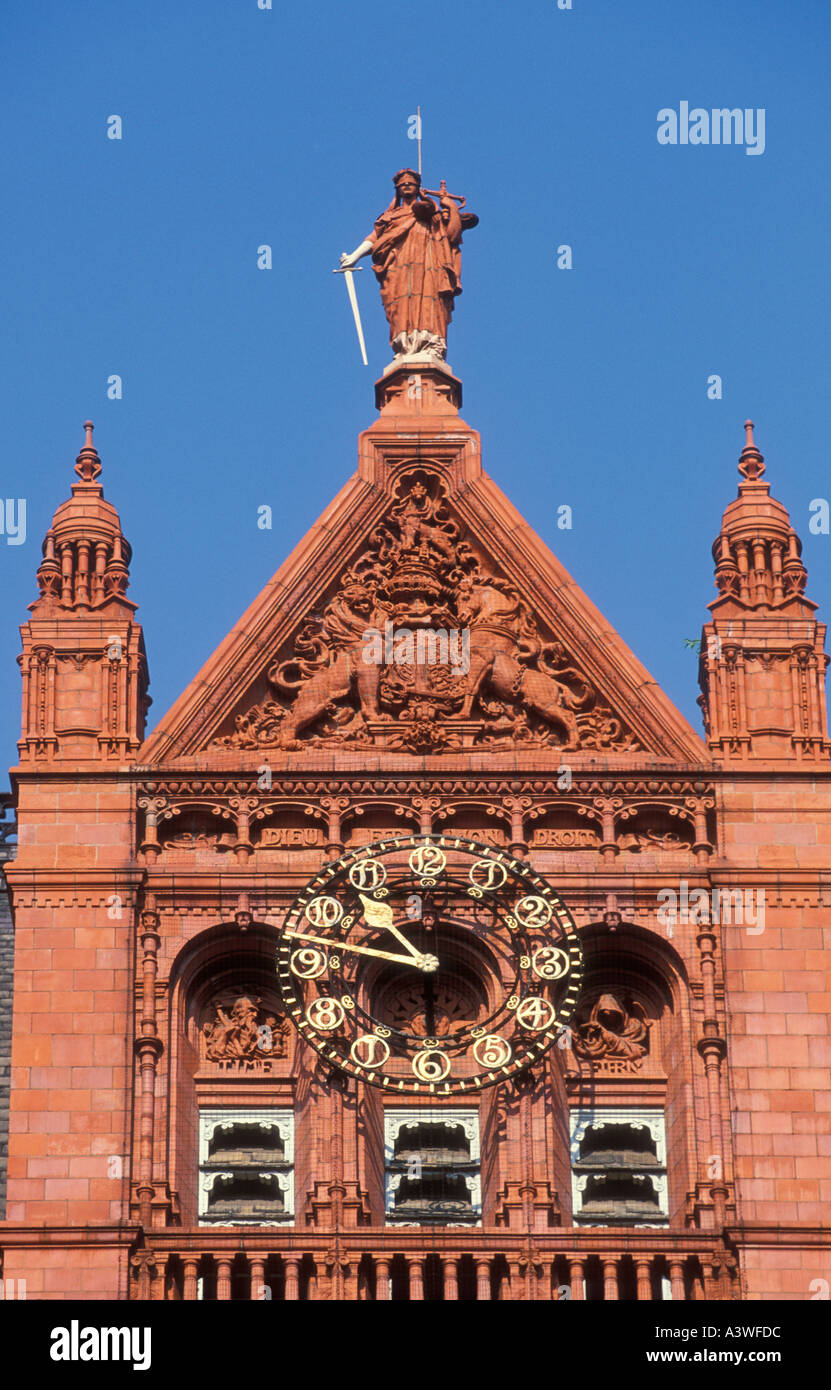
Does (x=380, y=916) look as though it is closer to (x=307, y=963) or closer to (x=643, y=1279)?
(x=307, y=963)

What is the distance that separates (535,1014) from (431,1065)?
48.1 inches

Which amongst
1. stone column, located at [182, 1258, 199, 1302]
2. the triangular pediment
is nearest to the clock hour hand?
the triangular pediment

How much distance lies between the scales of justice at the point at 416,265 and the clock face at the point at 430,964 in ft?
23.2

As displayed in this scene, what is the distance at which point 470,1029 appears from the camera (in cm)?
4462

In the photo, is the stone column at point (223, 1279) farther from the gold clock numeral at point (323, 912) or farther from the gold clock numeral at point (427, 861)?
the gold clock numeral at point (427, 861)

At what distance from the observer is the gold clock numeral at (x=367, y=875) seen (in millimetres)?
45156

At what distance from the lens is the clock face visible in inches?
Result: 1751

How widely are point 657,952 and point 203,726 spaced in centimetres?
559

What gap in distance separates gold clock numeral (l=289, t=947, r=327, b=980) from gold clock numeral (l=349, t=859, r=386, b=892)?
870mm

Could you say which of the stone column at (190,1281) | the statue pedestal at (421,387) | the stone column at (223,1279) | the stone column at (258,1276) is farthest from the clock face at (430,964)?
the statue pedestal at (421,387)

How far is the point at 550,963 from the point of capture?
44938 millimetres

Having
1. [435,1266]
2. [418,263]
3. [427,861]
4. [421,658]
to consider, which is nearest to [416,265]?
[418,263]
